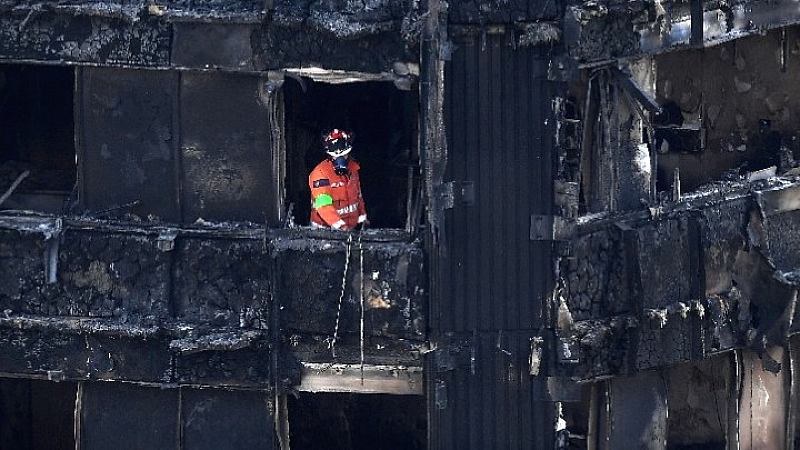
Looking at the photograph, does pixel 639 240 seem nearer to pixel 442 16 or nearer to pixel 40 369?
pixel 442 16

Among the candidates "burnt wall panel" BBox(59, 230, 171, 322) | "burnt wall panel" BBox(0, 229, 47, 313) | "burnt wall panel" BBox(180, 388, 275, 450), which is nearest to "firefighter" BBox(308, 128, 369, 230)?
"burnt wall panel" BBox(59, 230, 171, 322)

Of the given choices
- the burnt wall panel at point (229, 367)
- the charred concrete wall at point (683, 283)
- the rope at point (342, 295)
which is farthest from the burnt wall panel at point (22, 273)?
the charred concrete wall at point (683, 283)

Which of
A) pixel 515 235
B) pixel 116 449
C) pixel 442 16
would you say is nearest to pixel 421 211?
pixel 515 235

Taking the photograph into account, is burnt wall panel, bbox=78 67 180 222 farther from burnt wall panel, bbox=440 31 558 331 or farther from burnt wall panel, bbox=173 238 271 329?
burnt wall panel, bbox=440 31 558 331

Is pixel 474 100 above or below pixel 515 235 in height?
above

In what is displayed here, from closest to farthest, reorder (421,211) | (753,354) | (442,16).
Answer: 1. (442,16)
2. (421,211)
3. (753,354)

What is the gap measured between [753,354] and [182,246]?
511cm

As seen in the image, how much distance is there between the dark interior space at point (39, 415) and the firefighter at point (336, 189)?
3.98 meters

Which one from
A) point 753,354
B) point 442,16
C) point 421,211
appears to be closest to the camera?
point 442,16

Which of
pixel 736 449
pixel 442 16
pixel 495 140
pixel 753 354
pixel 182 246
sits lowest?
pixel 736 449

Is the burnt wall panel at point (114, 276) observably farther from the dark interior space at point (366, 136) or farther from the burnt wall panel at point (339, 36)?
the burnt wall panel at point (339, 36)

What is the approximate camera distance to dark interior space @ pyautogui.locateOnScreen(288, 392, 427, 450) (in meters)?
14.5

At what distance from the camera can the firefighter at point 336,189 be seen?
1176cm

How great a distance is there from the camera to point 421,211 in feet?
37.9
